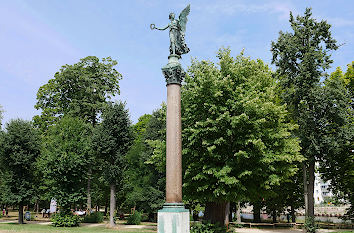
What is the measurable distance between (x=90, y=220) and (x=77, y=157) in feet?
31.8

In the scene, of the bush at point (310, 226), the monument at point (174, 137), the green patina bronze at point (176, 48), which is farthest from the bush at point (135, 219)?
the green patina bronze at point (176, 48)

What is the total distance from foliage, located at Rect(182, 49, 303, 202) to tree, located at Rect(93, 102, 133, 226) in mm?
14460

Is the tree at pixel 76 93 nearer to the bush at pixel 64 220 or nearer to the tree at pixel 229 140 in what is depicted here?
the bush at pixel 64 220

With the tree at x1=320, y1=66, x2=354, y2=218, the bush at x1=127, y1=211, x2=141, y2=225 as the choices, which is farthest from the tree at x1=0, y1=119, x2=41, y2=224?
the tree at x1=320, y1=66, x2=354, y2=218

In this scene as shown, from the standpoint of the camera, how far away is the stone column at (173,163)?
42.3 feet

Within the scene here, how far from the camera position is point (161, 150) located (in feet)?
74.1

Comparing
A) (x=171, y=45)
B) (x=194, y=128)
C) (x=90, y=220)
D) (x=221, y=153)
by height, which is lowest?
(x=90, y=220)

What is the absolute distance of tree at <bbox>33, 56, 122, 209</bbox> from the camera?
41562 mm

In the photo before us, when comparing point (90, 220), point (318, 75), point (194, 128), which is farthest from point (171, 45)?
point (90, 220)

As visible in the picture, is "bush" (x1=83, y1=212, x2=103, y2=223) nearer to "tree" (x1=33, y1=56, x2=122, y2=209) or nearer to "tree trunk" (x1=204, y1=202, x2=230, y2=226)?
"tree" (x1=33, y1=56, x2=122, y2=209)

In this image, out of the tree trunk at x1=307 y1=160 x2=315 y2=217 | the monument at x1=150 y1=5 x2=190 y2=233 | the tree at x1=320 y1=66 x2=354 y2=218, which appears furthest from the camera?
the tree trunk at x1=307 y1=160 x2=315 y2=217

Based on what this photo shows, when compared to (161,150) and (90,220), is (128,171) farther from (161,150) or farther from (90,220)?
(161,150)

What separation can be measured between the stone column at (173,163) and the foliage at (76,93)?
2776 cm

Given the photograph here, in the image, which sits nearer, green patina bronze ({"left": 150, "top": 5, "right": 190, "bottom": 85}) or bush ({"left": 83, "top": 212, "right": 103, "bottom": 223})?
green patina bronze ({"left": 150, "top": 5, "right": 190, "bottom": 85})
